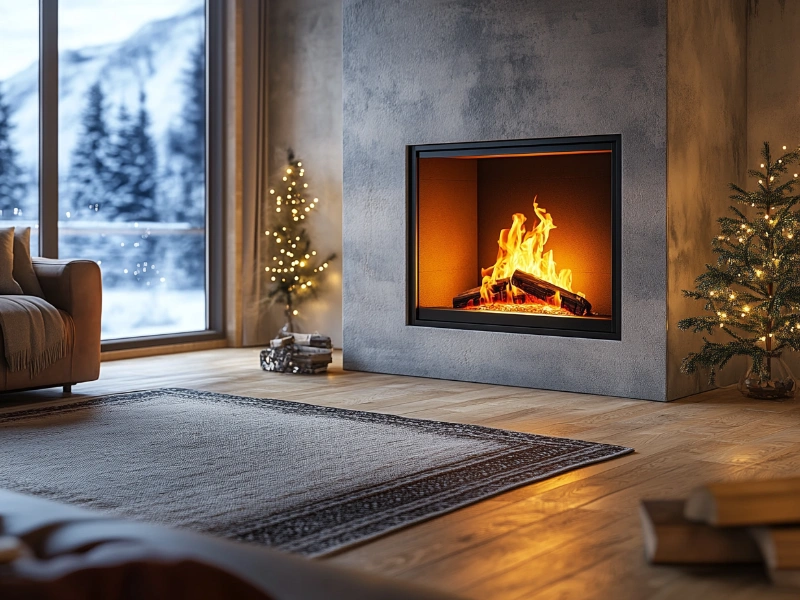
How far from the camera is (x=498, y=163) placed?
20.3 ft

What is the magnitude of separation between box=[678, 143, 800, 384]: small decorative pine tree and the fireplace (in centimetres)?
53

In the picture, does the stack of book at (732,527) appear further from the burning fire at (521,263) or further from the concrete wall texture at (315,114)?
the concrete wall texture at (315,114)

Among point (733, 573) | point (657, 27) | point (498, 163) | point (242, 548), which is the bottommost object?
point (733, 573)

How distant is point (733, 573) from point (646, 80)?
317 centimetres

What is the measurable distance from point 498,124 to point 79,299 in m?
2.36

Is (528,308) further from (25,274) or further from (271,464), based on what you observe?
(25,274)

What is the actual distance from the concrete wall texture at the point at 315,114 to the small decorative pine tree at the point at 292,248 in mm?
70

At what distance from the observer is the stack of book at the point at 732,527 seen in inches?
93.3

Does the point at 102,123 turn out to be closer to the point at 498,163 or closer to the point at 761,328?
the point at 498,163

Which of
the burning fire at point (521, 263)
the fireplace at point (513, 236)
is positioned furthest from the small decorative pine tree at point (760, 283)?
the burning fire at point (521, 263)

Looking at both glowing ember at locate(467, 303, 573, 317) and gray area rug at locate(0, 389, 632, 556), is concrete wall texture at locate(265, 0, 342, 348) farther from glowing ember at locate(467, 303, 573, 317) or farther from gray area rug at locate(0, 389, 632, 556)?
gray area rug at locate(0, 389, 632, 556)

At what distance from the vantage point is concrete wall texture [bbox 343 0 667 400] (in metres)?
5.20

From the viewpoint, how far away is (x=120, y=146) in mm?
7211

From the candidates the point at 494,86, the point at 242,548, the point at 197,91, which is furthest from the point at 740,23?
the point at 242,548
